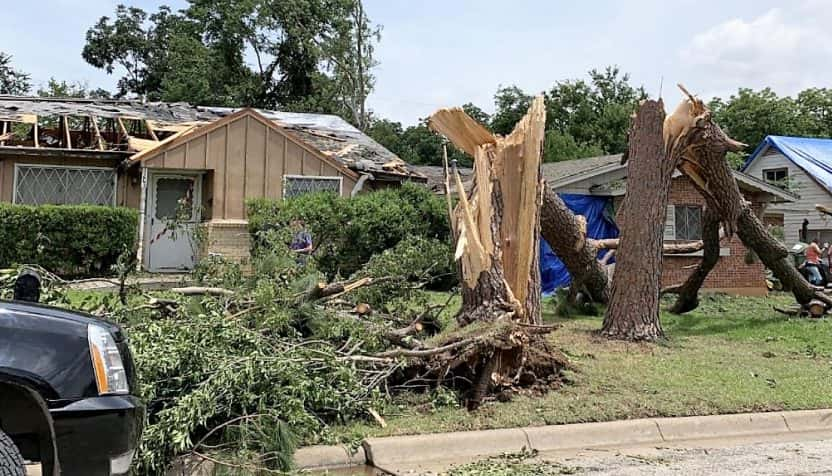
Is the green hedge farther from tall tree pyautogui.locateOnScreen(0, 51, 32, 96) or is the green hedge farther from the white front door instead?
tall tree pyautogui.locateOnScreen(0, 51, 32, 96)

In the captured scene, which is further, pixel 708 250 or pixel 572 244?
pixel 708 250

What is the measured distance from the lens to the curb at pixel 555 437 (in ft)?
17.3

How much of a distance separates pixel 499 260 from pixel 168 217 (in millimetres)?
10520

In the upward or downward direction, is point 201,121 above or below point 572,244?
above

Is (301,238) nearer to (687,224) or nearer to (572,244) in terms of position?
(572,244)

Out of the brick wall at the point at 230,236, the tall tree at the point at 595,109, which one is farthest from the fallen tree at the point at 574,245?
the tall tree at the point at 595,109

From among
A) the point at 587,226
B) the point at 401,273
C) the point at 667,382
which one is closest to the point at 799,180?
the point at 587,226

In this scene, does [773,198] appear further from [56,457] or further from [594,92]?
[594,92]

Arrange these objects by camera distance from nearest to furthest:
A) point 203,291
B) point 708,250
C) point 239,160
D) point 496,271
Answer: point 496,271, point 203,291, point 708,250, point 239,160

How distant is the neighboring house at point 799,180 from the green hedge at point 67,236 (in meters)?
21.8

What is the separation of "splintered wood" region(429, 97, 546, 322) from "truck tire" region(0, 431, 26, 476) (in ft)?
14.6

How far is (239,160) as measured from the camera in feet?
51.0

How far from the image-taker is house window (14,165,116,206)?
48.6 ft

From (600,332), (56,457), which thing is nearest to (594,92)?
(600,332)
